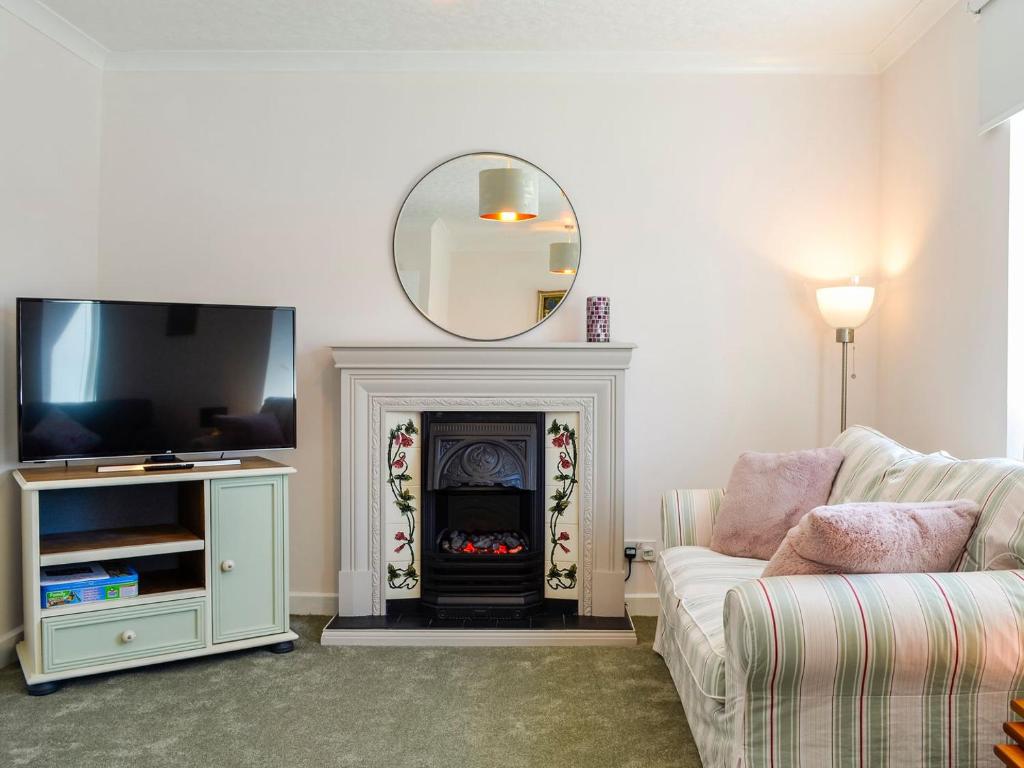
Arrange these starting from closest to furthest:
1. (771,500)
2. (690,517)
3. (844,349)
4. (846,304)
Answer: (771,500) → (690,517) → (846,304) → (844,349)

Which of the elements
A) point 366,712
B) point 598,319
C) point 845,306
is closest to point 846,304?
point 845,306

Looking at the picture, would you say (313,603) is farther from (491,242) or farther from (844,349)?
(844,349)

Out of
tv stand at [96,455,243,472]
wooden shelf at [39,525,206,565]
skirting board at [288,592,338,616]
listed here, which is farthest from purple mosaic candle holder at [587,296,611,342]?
wooden shelf at [39,525,206,565]

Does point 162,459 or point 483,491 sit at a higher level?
point 162,459

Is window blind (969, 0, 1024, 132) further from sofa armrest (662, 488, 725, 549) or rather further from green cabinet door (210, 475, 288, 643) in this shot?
green cabinet door (210, 475, 288, 643)

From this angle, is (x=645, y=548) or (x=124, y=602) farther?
(x=645, y=548)

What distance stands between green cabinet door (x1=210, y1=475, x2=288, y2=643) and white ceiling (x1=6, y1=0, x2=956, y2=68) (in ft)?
6.29

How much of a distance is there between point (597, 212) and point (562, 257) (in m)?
0.27

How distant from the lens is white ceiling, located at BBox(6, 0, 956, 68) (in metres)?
3.20

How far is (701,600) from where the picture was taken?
2.41m

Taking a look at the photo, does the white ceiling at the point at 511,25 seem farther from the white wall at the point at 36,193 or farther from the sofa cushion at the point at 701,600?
the sofa cushion at the point at 701,600

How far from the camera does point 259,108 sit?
12.4 feet

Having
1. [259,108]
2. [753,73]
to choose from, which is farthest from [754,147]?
[259,108]

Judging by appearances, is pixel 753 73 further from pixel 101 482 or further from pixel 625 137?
pixel 101 482
